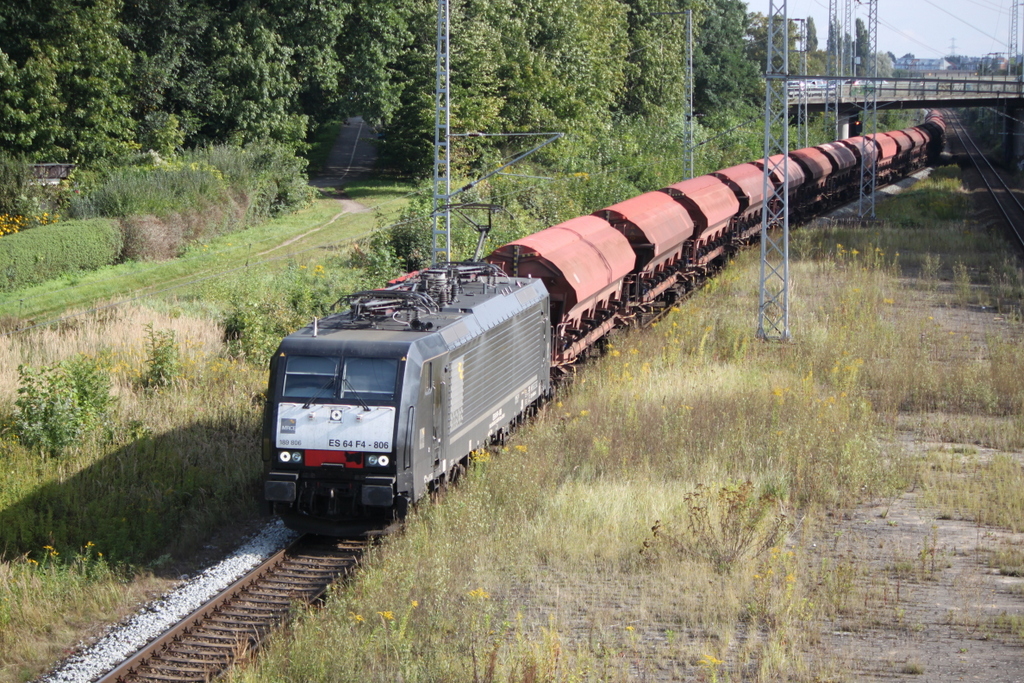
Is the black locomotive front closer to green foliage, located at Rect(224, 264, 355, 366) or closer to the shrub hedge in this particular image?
green foliage, located at Rect(224, 264, 355, 366)

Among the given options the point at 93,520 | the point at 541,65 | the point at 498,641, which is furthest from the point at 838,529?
the point at 541,65

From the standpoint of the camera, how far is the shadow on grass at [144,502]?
12.4 m

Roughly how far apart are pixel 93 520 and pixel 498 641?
651 cm

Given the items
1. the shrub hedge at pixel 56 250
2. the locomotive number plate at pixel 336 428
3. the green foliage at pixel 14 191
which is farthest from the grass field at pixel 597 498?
the green foliage at pixel 14 191

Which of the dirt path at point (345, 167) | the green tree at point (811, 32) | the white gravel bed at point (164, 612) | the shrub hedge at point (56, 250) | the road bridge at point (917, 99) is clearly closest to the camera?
the white gravel bed at point (164, 612)

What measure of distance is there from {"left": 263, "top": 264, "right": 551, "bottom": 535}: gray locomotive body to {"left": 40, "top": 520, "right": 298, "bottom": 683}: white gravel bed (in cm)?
66

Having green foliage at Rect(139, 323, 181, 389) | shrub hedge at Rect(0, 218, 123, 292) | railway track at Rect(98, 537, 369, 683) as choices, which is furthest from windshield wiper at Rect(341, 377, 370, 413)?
shrub hedge at Rect(0, 218, 123, 292)

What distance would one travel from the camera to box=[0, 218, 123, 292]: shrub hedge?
2384cm

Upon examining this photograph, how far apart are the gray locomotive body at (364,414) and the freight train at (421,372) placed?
15 millimetres

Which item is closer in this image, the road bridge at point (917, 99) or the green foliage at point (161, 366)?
the green foliage at point (161, 366)

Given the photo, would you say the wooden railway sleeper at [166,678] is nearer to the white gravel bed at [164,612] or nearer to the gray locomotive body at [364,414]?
the white gravel bed at [164,612]

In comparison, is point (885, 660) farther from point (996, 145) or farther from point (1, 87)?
point (996, 145)

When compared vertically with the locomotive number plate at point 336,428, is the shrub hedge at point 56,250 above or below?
above

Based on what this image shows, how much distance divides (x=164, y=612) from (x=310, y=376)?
2854 millimetres
